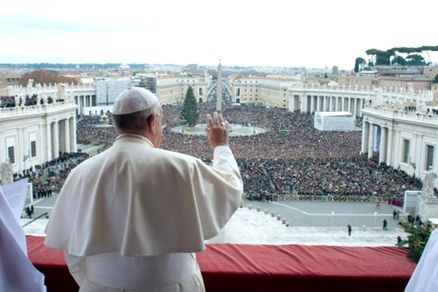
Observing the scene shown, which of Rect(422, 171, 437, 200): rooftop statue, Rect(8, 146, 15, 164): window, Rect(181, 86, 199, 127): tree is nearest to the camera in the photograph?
Rect(422, 171, 437, 200): rooftop statue

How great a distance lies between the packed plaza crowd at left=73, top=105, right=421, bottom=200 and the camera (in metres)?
19.7

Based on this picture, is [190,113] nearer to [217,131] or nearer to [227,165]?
[217,131]

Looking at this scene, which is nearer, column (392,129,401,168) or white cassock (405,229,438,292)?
white cassock (405,229,438,292)

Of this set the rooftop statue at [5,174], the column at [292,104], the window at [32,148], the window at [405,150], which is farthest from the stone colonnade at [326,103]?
the rooftop statue at [5,174]

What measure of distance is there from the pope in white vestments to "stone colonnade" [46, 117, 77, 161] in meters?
27.9

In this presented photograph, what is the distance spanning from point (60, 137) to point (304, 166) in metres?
15.6

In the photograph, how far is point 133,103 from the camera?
2.21m

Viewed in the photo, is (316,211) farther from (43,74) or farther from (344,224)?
(43,74)

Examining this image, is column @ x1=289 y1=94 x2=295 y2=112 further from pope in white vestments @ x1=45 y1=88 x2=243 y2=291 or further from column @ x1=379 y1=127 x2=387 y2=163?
pope in white vestments @ x1=45 y1=88 x2=243 y2=291

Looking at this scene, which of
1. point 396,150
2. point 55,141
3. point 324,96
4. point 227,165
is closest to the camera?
point 227,165

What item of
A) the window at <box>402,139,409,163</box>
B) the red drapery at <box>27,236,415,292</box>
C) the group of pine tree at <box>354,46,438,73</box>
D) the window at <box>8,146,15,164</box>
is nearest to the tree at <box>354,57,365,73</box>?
the group of pine tree at <box>354,46,438,73</box>

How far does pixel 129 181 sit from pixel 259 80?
8474 centimetres

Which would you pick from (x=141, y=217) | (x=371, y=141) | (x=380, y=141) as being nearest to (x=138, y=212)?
(x=141, y=217)

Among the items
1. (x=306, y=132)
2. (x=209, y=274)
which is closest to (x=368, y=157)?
(x=306, y=132)
